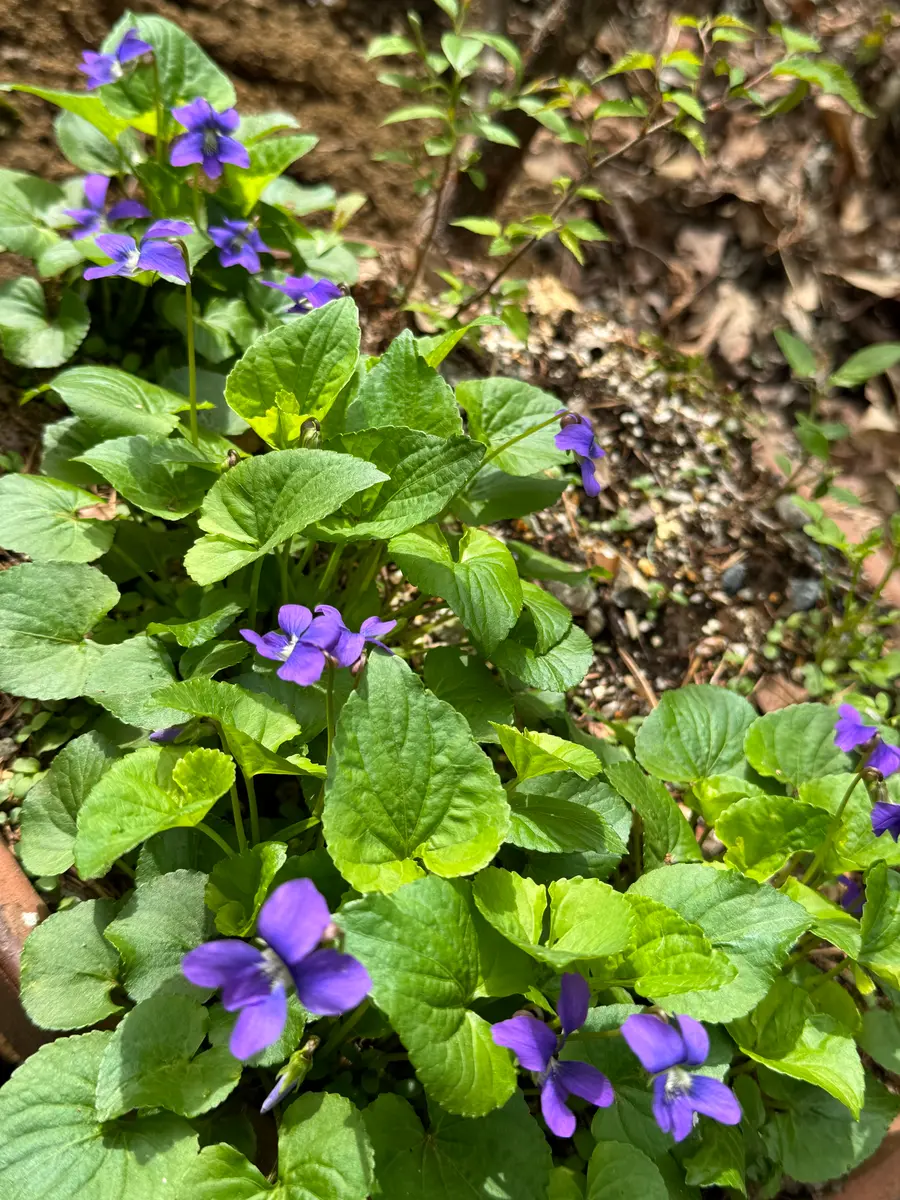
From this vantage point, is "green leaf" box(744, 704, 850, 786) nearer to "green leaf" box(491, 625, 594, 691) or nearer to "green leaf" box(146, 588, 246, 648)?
"green leaf" box(491, 625, 594, 691)

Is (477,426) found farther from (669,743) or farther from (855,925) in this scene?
(855,925)

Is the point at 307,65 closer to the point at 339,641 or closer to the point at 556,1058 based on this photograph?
the point at 339,641

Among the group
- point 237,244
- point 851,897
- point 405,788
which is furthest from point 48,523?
point 851,897

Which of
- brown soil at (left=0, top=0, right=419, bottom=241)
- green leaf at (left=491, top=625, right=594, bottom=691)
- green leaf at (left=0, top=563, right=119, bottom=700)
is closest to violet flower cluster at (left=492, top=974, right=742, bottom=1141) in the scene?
green leaf at (left=491, top=625, right=594, bottom=691)

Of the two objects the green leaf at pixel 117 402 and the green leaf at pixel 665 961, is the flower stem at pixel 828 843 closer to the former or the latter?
the green leaf at pixel 665 961

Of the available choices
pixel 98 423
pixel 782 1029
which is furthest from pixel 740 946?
pixel 98 423
